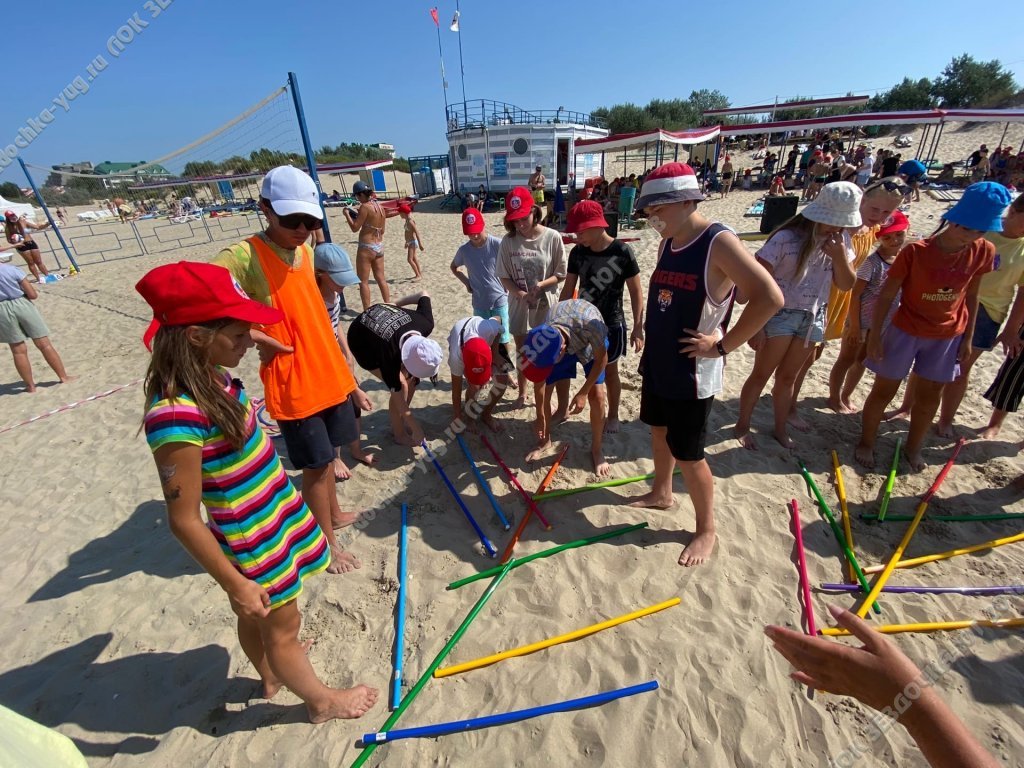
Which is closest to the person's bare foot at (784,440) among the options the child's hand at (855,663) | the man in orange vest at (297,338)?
the child's hand at (855,663)

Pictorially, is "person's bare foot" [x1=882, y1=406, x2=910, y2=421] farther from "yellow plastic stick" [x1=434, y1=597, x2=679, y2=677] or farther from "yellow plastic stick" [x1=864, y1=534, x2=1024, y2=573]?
"yellow plastic stick" [x1=434, y1=597, x2=679, y2=677]

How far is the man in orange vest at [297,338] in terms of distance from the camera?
2.13 m

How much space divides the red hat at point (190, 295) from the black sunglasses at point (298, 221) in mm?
700

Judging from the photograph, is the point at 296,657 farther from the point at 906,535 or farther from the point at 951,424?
the point at 951,424

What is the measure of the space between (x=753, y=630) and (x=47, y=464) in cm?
584

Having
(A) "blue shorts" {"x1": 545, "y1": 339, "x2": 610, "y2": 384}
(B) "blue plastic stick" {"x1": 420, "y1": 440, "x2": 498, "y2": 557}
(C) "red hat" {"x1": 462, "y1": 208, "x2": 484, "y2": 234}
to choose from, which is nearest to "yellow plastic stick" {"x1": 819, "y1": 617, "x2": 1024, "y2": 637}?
(B) "blue plastic stick" {"x1": 420, "y1": 440, "x2": 498, "y2": 557}

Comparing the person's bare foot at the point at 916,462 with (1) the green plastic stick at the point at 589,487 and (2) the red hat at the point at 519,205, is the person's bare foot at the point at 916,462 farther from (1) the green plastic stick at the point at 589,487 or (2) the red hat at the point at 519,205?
(2) the red hat at the point at 519,205

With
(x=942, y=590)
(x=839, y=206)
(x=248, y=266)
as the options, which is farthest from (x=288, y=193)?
(x=942, y=590)

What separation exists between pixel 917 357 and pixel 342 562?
13.7ft

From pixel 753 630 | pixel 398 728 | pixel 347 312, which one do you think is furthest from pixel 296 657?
pixel 347 312

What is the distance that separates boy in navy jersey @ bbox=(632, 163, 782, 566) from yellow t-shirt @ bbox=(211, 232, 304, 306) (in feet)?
5.90

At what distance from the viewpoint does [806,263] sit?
10.5 feet

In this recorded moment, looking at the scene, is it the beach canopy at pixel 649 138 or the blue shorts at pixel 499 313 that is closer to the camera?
the blue shorts at pixel 499 313

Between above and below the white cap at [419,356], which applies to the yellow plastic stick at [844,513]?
below
